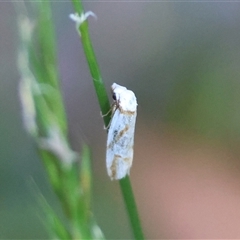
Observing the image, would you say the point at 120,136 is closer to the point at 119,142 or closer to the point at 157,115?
the point at 119,142

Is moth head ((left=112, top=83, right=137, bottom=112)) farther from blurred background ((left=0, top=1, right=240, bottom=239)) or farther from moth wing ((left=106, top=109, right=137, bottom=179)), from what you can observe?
blurred background ((left=0, top=1, right=240, bottom=239))

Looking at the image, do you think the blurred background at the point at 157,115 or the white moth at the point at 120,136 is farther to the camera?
the blurred background at the point at 157,115

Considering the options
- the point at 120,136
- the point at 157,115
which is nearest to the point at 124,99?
the point at 120,136

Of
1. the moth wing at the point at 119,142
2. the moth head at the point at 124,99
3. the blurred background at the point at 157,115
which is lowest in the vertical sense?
the moth wing at the point at 119,142

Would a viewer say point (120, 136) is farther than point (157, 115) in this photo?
No

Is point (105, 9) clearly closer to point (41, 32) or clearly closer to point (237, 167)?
point (237, 167)

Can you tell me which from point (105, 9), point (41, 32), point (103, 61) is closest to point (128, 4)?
point (105, 9)

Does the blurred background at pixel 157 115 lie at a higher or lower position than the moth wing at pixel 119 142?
higher

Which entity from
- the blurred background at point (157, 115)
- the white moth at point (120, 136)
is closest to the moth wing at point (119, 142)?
the white moth at point (120, 136)

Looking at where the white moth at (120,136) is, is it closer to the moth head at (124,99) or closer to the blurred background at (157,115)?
the moth head at (124,99)
